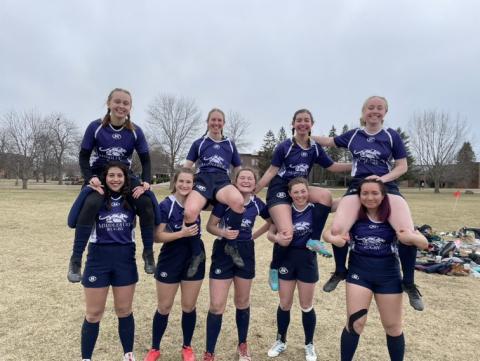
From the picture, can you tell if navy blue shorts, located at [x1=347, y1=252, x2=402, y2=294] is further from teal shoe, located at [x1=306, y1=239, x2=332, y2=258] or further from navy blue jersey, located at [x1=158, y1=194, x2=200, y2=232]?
navy blue jersey, located at [x1=158, y1=194, x2=200, y2=232]

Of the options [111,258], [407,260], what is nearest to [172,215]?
[111,258]

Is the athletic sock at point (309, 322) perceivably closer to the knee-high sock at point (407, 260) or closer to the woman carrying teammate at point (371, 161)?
the woman carrying teammate at point (371, 161)

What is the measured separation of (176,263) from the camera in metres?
4.16

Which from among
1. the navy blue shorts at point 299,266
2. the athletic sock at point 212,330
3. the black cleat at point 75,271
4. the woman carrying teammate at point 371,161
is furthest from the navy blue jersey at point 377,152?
the black cleat at point 75,271

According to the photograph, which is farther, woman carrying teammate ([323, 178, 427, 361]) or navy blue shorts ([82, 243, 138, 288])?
navy blue shorts ([82, 243, 138, 288])

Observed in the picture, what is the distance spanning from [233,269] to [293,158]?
164cm

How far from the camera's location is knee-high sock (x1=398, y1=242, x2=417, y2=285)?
11.8 feet

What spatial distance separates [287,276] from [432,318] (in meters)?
3.34

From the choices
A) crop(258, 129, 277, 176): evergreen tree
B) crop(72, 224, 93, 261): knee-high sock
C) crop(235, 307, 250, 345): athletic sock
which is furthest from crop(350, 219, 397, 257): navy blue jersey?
crop(258, 129, 277, 176): evergreen tree

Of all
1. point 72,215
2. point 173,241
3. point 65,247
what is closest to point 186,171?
point 173,241

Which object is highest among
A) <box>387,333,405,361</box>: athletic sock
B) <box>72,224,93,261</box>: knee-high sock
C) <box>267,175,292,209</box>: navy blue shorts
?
<box>267,175,292,209</box>: navy blue shorts

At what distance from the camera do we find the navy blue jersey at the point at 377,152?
4.09m

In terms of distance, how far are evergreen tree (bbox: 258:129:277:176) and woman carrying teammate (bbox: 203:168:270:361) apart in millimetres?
59074

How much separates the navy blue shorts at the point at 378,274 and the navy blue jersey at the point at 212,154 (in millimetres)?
2132
